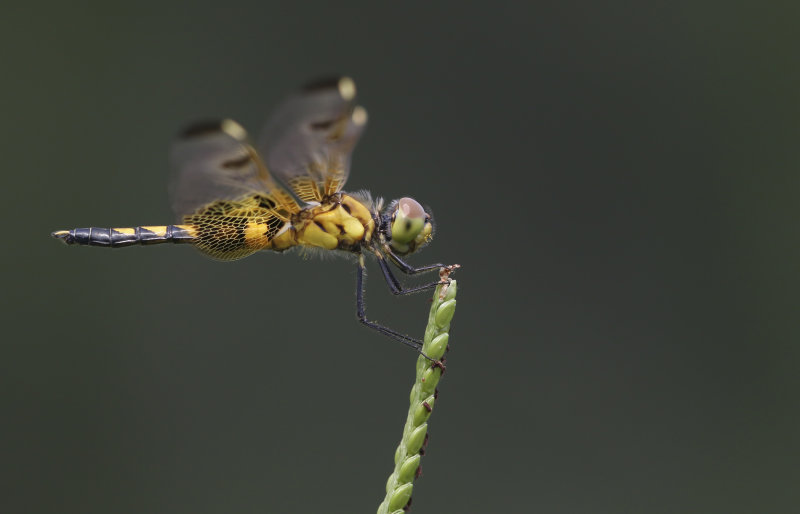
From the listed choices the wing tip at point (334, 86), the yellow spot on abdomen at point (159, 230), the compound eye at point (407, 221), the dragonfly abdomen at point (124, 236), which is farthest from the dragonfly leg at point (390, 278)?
the yellow spot on abdomen at point (159, 230)

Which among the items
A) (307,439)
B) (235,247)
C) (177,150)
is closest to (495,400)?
(307,439)

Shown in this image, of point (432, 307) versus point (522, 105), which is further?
point (522, 105)

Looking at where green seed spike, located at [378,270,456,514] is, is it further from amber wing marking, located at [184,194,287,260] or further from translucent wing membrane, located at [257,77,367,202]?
amber wing marking, located at [184,194,287,260]

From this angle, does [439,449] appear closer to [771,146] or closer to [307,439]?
[307,439]

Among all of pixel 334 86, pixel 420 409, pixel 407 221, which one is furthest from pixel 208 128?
pixel 420 409

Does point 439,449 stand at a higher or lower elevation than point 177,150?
lower
